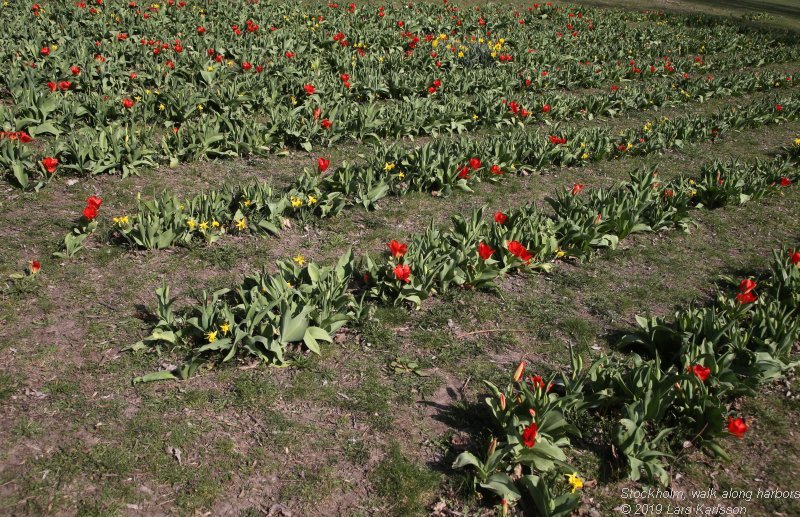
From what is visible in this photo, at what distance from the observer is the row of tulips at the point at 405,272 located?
4.18 metres

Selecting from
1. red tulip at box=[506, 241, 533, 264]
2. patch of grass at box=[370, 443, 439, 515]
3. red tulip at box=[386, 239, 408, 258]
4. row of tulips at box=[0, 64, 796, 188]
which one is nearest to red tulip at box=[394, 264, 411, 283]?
red tulip at box=[386, 239, 408, 258]

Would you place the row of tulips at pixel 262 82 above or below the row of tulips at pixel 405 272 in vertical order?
above

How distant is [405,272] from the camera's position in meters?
4.73

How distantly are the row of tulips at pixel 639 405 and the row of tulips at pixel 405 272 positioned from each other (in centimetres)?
122

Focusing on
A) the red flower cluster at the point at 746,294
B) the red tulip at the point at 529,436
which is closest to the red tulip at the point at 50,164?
the red tulip at the point at 529,436

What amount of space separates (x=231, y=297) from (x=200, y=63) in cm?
601

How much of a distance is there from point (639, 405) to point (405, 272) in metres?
1.91

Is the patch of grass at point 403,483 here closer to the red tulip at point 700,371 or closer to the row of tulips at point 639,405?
the row of tulips at point 639,405

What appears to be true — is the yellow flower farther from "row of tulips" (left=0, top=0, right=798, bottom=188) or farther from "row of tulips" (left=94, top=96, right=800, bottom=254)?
"row of tulips" (left=0, top=0, right=798, bottom=188)

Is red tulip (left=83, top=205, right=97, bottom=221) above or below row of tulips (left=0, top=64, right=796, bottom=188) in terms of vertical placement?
below

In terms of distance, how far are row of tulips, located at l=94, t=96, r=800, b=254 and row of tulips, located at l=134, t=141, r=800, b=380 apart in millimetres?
891

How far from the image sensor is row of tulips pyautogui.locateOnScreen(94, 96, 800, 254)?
5.50 metres

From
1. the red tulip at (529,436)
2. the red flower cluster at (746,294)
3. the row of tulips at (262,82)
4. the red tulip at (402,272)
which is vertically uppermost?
the row of tulips at (262,82)

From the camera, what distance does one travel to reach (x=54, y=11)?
37.5 ft
